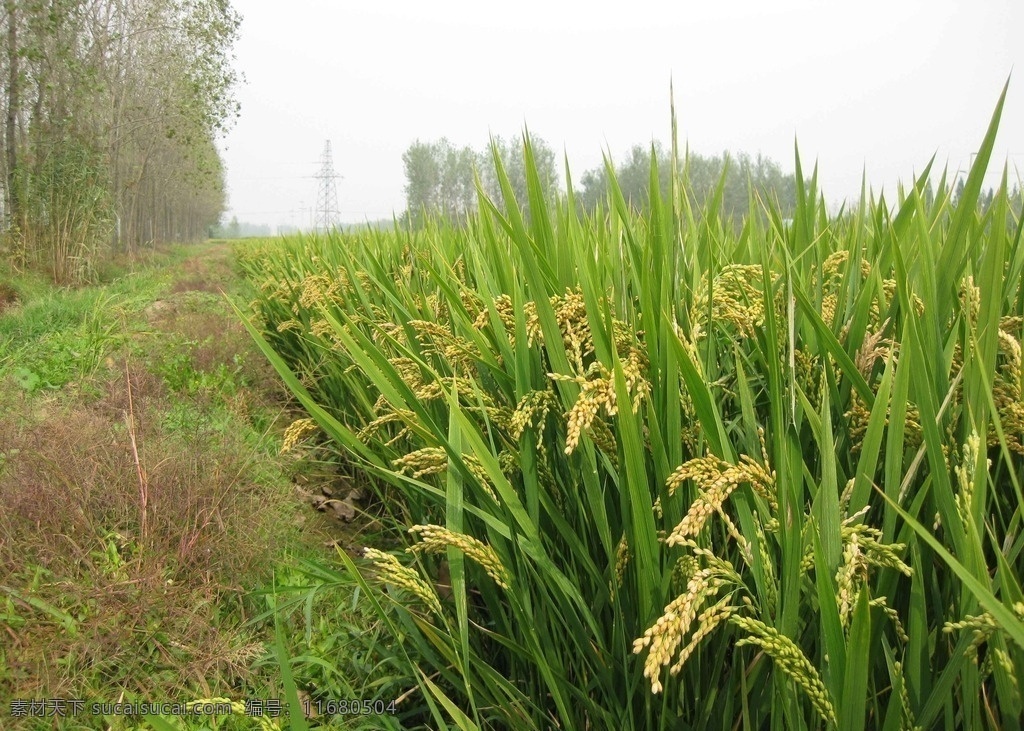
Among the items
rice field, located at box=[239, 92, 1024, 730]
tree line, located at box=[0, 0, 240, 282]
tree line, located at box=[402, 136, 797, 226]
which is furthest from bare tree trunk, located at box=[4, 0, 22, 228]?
rice field, located at box=[239, 92, 1024, 730]

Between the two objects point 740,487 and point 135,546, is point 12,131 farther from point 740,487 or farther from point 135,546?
point 740,487

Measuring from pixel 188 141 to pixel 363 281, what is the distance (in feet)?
60.6

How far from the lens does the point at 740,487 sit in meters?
0.91

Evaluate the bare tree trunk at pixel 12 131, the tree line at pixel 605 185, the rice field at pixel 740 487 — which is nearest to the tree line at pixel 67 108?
the bare tree trunk at pixel 12 131

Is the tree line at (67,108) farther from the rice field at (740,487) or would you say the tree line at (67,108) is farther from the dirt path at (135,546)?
the rice field at (740,487)

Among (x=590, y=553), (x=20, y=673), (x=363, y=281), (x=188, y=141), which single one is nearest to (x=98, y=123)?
(x=188, y=141)

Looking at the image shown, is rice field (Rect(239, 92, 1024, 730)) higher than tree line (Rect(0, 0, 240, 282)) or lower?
lower

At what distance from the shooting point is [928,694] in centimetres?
82

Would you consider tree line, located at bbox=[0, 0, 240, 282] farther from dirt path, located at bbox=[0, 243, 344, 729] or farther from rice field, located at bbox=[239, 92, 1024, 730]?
rice field, located at bbox=[239, 92, 1024, 730]

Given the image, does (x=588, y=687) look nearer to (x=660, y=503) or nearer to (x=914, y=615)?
(x=660, y=503)

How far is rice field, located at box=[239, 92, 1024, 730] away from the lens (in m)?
0.74

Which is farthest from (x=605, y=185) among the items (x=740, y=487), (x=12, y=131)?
(x=12, y=131)

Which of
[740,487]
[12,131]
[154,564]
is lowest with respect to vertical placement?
[154,564]

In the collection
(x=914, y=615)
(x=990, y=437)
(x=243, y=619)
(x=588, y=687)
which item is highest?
(x=990, y=437)
